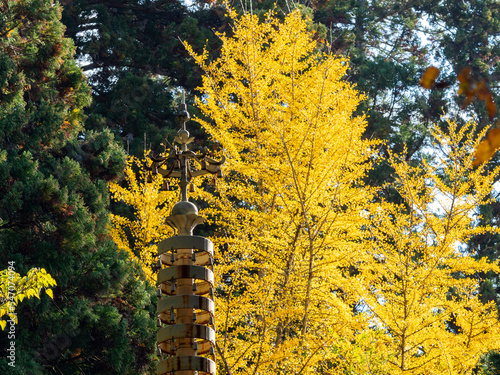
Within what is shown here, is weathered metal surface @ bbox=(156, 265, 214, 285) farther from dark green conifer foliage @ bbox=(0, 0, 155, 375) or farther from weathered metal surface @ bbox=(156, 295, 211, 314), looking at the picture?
dark green conifer foliage @ bbox=(0, 0, 155, 375)

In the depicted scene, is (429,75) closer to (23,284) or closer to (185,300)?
(185,300)

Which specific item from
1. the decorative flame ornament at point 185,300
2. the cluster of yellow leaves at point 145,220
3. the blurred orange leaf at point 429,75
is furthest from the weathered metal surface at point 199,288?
the cluster of yellow leaves at point 145,220

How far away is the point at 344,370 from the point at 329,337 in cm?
97

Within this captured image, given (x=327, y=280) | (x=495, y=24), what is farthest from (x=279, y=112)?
(x=495, y=24)

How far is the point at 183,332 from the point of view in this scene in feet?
13.5

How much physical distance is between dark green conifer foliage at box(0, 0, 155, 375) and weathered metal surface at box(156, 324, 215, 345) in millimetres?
3803

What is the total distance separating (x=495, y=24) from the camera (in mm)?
19141

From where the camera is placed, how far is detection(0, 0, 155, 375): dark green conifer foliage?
27.2 ft

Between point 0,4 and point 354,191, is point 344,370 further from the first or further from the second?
point 0,4

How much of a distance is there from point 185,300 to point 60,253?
5027mm

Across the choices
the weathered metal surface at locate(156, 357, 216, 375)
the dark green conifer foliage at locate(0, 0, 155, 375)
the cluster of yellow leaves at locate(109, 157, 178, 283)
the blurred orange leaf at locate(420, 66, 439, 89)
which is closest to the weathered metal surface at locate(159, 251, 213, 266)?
the weathered metal surface at locate(156, 357, 216, 375)

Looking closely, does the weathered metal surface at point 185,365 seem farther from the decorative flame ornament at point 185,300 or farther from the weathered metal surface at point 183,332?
the weathered metal surface at point 183,332

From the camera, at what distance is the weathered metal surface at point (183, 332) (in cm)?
410

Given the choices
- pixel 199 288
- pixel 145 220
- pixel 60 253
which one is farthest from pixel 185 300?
pixel 145 220
